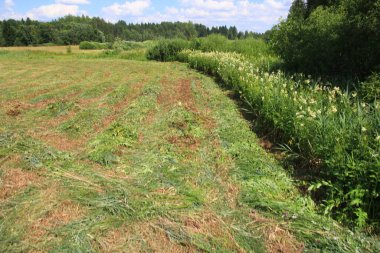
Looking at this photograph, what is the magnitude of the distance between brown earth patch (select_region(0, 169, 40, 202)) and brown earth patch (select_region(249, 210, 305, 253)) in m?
3.02

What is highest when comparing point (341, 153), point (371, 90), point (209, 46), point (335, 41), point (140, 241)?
point (335, 41)

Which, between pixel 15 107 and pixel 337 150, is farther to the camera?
pixel 15 107

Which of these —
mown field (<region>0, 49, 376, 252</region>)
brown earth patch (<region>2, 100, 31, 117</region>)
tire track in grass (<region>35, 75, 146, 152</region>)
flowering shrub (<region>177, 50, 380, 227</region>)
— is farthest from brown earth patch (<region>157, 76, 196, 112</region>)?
brown earth patch (<region>2, 100, 31, 117</region>)

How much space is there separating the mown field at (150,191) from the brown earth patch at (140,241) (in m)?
0.01

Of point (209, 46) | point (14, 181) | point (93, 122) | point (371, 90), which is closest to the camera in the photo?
point (14, 181)

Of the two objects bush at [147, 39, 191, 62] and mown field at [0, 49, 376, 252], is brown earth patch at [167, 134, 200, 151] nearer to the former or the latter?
mown field at [0, 49, 376, 252]

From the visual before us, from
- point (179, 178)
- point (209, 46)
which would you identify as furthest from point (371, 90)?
point (209, 46)

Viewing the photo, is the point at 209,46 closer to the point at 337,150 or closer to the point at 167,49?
the point at 167,49

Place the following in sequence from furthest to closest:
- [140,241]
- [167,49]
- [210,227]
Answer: [167,49], [210,227], [140,241]

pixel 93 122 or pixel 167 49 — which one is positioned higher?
pixel 167 49

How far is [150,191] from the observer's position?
3.86 m

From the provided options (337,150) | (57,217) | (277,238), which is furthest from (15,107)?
(337,150)

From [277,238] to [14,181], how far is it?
11.4 ft

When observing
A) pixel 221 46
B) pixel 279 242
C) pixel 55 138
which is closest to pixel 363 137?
pixel 279 242
